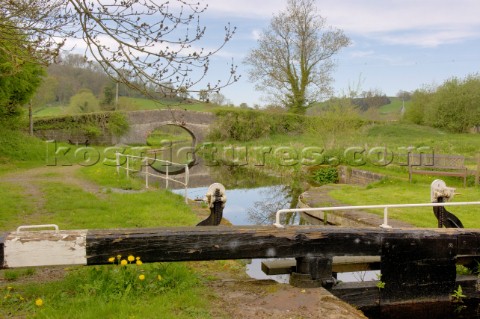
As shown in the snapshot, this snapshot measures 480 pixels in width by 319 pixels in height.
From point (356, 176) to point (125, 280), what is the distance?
552 inches

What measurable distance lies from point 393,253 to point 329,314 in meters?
1.25

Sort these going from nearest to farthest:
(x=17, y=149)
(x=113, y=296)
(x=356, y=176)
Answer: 1. (x=113, y=296)
2. (x=356, y=176)
3. (x=17, y=149)

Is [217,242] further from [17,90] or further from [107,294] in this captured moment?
[17,90]

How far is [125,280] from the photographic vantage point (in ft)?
13.7

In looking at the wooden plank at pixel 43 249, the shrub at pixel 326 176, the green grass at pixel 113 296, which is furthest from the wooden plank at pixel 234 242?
the shrub at pixel 326 176

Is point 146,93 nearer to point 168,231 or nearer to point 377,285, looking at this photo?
point 168,231

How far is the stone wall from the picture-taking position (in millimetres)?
15984

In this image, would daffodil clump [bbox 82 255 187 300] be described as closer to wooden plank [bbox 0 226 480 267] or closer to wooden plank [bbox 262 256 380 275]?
wooden plank [bbox 0 226 480 267]

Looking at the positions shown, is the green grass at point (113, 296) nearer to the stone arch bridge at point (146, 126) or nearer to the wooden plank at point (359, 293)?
the wooden plank at point (359, 293)

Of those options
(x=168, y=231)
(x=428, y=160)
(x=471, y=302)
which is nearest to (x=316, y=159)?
(x=428, y=160)

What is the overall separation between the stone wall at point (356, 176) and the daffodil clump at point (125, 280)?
1221 cm

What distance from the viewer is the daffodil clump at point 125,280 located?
405 cm

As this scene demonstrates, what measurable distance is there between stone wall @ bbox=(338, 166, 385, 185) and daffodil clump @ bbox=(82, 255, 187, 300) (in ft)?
40.0

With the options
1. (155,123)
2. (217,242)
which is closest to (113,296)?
(217,242)
